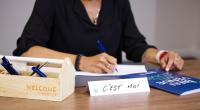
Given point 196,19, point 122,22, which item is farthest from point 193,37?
point 122,22

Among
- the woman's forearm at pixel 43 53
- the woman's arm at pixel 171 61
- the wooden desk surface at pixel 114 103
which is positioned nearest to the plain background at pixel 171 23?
the woman's arm at pixel 171 61

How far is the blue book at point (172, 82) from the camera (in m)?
1.03

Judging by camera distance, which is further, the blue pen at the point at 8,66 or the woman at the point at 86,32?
the woman at the point at 86,32

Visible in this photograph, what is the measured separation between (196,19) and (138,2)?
2.01ft

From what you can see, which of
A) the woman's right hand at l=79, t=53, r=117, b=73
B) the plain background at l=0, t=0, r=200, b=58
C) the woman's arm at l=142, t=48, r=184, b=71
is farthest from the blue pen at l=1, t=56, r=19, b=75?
the plain background at l=0, t=0, r=200, b=58

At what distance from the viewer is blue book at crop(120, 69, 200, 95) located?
3.39 feet

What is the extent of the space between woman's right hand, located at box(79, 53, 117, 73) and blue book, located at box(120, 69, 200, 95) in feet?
0.26

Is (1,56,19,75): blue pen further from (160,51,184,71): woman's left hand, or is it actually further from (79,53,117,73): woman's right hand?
(160,51,184,71): woman's left hand

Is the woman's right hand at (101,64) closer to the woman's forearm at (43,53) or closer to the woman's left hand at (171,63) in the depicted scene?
the woman's forearm at (43,53)

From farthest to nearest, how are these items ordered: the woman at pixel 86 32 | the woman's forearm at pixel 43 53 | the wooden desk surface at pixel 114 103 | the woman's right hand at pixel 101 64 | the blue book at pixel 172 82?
the woman at pixel 86 32, the woman's forearm at pixel 43 53, the woman's right hand at pixel 101 64, the blue book at pixel 172 82, the wooden desk surface at pixel 114 103

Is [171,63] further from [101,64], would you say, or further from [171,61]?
[101,64]

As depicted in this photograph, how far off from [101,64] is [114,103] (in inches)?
12.5

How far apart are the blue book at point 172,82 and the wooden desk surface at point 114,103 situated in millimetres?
24

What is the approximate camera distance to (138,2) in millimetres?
2789
